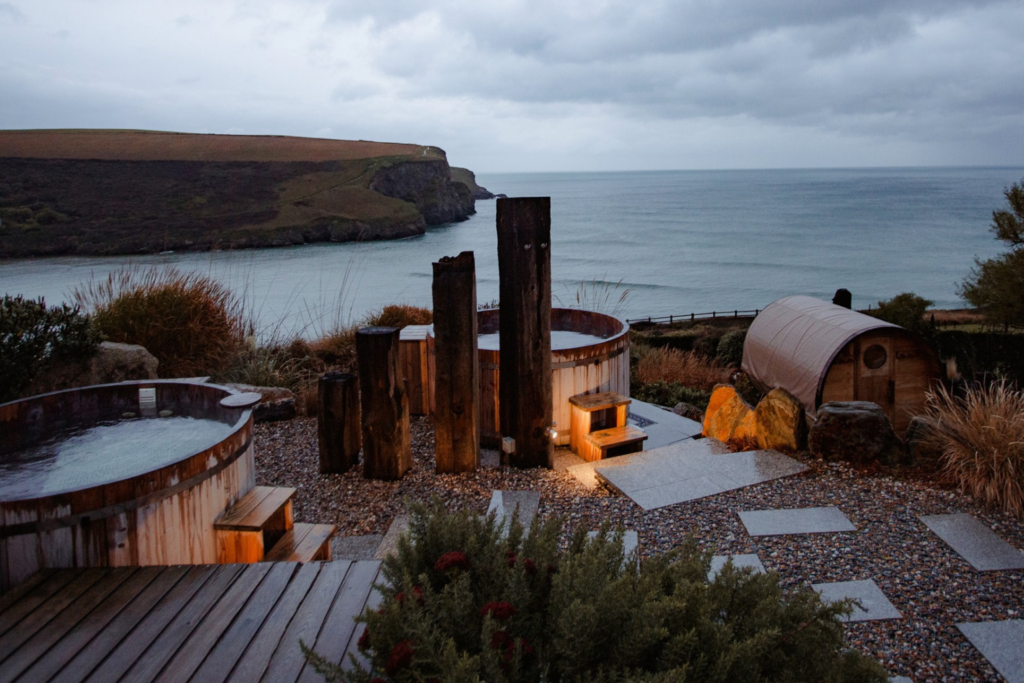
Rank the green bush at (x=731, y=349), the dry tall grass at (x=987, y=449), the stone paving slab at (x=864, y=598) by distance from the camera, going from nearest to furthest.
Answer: the stone paving slab at (x=864, y=598) → the dry tall grass at (x=987, y=449) → the green bush at (x=731, y=349)

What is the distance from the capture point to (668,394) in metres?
8.52

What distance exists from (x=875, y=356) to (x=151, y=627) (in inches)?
274

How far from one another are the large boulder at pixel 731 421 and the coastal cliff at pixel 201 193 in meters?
6.45

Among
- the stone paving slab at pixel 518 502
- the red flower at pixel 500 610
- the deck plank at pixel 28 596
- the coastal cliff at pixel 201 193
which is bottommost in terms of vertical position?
the stone paving slab at pixel 518 502

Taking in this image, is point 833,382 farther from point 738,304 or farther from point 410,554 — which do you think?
point 738,304

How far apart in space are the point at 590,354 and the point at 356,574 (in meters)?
3.26

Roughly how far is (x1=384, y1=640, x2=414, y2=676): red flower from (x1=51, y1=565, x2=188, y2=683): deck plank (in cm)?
99

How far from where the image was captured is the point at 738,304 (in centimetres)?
2720

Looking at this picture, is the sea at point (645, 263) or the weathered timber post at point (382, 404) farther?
the sea at point (645, 263)

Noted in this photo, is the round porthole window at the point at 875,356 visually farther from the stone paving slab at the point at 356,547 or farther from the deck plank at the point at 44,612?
the deck plank at the point at 44,612

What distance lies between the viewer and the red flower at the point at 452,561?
1868mm

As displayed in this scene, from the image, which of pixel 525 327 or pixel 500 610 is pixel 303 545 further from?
pixel 525 327

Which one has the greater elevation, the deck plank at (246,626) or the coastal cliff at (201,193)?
the coastal cliff at (201,193)

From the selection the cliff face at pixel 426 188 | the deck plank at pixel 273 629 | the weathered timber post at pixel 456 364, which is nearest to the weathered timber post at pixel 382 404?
the weathered timber post at pixel 456 364
